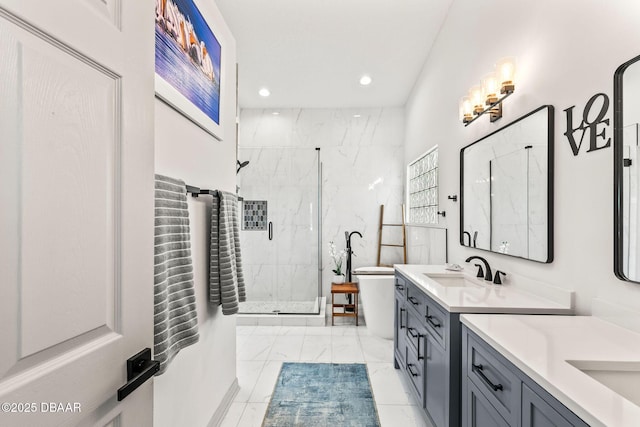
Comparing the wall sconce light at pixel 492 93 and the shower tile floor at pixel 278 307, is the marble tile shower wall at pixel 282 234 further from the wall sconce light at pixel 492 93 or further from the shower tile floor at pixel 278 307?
the wall sconce light at pixel 492 93

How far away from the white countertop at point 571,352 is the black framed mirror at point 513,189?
46 cm

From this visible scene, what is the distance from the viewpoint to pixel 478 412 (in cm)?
123

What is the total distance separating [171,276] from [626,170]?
1.65 m

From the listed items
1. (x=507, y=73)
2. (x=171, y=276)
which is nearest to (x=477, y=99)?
(x=507, y=73)

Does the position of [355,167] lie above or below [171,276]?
above

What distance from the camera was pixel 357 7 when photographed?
8.52 ft

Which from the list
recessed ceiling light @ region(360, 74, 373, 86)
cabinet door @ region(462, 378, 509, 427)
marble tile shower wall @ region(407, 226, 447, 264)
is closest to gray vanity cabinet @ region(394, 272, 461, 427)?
cabinet door @ region(462, 378, 509, 427)

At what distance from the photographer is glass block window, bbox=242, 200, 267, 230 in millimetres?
4293

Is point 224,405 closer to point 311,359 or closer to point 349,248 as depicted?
point 311,359

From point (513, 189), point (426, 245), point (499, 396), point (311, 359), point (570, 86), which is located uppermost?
point (570, 86)

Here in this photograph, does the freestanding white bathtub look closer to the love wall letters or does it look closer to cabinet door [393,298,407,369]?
cabinet door [393,298,407,369]

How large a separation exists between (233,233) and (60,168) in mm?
1384

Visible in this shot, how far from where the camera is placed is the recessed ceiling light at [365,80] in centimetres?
376

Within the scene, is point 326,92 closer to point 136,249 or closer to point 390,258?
point 390,258
